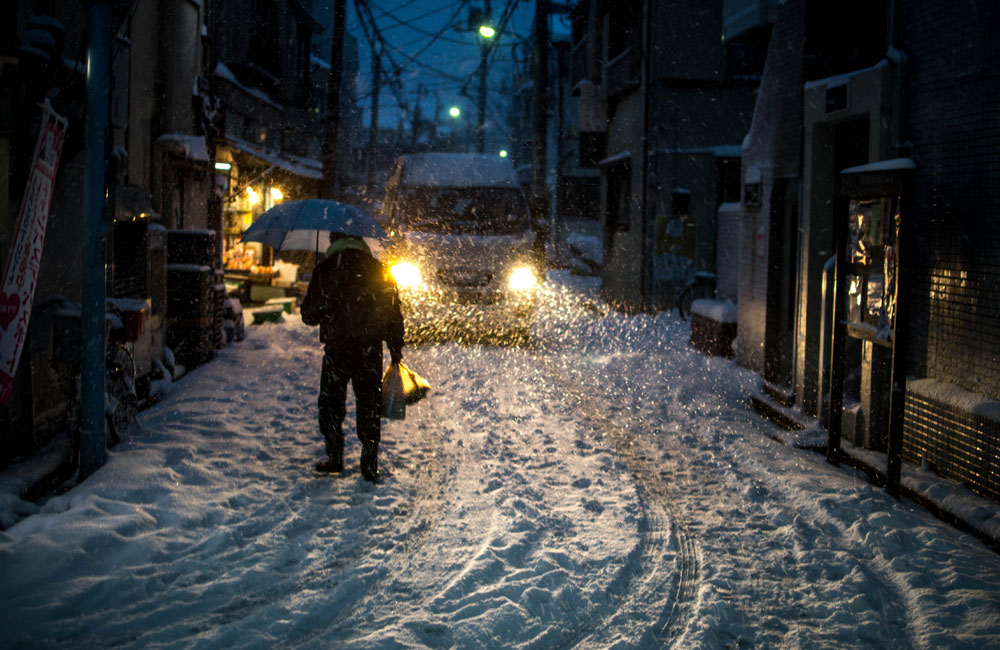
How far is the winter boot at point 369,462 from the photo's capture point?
607cm

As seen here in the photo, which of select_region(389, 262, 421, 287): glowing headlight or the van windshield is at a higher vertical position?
the van windshield

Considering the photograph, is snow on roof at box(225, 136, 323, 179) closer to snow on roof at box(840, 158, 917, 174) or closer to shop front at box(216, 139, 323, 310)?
shop front at box(216, 139, 323, 310)

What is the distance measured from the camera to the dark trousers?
6090 mm

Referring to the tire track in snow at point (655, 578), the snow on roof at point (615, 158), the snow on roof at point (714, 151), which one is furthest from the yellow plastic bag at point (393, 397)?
the snow on roof at point (615, 158)

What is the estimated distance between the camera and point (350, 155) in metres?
55.4

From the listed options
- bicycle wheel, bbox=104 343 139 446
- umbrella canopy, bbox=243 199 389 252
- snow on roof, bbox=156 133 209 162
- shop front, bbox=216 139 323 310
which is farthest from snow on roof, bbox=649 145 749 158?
bicycle wheel, bbox=104 343 139 446

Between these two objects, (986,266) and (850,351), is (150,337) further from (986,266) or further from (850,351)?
(986,266)

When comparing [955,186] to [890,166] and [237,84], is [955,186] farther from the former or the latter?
[237,84]

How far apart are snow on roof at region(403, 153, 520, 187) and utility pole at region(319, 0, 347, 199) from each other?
596cm

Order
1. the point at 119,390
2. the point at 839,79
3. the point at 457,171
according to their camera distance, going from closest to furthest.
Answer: the point at 119,390
the point at 839,79
the point at 457,171

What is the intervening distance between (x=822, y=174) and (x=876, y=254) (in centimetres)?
133

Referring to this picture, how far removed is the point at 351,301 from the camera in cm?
604

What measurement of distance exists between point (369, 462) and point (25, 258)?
2.71 m

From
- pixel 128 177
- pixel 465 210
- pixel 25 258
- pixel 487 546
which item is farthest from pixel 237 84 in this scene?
pixel 487 546
